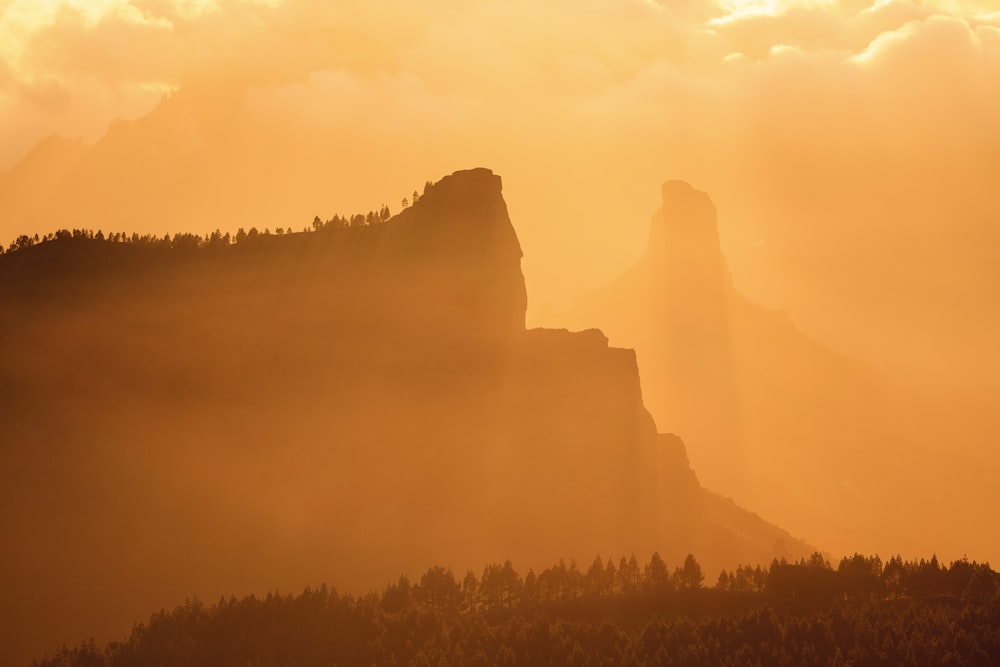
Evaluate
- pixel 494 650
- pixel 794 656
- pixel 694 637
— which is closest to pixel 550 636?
pixel 494 650

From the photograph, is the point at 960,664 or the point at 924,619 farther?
the point at 924,619

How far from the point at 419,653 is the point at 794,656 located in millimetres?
51710

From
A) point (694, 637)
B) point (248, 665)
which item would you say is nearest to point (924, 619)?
point (694, 637)

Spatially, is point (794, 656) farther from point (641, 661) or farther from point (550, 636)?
point (550, 636)

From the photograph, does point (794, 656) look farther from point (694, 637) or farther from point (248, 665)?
point (248, 665)

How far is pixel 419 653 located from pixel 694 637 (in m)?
38.7

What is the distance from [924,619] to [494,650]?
201ft

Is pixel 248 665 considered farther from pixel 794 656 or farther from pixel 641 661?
pixel 794 656

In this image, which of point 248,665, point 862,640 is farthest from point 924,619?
point 248,665

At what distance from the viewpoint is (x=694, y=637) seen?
644 feet

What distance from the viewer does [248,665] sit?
653 ft

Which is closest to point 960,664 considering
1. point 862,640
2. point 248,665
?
point 862,640

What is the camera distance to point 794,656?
188 metres

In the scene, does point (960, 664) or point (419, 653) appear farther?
point (419, 653)
